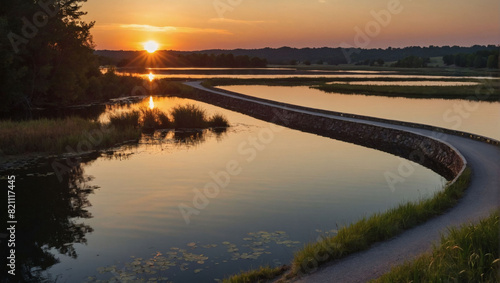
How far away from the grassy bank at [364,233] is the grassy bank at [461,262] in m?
1.77

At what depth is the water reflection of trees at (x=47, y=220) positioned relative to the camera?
11.3 m

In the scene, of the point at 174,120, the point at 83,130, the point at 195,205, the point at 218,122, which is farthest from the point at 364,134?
the point at 83,130

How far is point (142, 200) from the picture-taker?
16.3 m

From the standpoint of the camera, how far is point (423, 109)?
143 feet

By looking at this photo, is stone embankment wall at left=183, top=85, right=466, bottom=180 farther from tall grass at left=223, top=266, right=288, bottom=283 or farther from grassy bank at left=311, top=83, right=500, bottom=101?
grassy bank at left=311, top=83, right=500, bottom=101

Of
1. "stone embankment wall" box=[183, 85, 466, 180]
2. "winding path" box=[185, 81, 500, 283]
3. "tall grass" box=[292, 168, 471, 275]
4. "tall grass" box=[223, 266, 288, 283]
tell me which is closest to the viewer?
"winding path" box=[185, 81, 500, 283]

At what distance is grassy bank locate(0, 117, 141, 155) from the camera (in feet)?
77.4

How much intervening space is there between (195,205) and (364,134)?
56.6ft

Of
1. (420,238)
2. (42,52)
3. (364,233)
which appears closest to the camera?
(420,238)

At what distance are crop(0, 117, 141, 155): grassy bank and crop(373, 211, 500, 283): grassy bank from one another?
19781 millimetres

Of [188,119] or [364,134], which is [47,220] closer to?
[188,119]

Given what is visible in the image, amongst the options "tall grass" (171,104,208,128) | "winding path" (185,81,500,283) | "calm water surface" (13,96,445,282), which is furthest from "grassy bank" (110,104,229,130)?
"winding path" (185,81,500,283)

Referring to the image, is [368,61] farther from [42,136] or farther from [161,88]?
[42,136]

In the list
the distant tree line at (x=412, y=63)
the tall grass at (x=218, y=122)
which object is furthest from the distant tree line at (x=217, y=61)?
the tall grass at (x=218, y=122)
